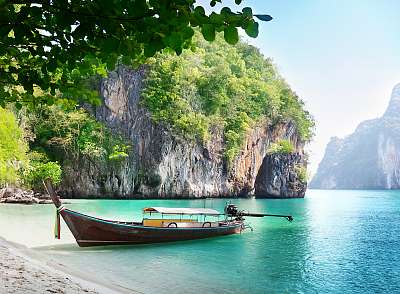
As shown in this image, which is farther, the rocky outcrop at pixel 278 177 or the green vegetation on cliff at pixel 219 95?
the rocky outcrop at pixel 278 177

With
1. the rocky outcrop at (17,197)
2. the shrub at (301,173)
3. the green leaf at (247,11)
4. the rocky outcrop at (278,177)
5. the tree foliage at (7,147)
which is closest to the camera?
the green leaf at (247,11)

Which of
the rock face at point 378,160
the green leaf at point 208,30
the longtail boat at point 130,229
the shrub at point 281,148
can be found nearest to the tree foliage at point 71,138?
the shrub at point 281,148

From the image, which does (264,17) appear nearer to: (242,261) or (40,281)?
(40,281)

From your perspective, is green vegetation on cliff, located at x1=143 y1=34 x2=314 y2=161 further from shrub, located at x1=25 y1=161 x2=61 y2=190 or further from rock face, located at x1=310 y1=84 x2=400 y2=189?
rock face, located at x1=310 y1=84 x2=400 y2=189

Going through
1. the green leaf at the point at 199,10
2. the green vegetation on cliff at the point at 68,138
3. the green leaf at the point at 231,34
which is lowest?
the green leaf at the point at 231,34

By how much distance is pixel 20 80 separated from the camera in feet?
10.6

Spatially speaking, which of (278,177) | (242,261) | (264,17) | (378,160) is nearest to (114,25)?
(264,17)

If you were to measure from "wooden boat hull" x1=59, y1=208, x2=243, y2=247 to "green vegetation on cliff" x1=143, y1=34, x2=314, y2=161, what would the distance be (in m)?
27.7

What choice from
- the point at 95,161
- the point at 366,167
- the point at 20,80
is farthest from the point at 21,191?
the point at 366,167

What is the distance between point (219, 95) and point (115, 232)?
121 ft

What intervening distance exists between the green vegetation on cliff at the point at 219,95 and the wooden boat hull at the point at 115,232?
91.0ft

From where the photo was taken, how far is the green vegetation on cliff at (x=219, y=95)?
149ft

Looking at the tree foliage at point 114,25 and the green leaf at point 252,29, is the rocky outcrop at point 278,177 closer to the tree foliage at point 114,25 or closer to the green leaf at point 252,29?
the tree foliage at point 114,25

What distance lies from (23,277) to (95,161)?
36101mm
